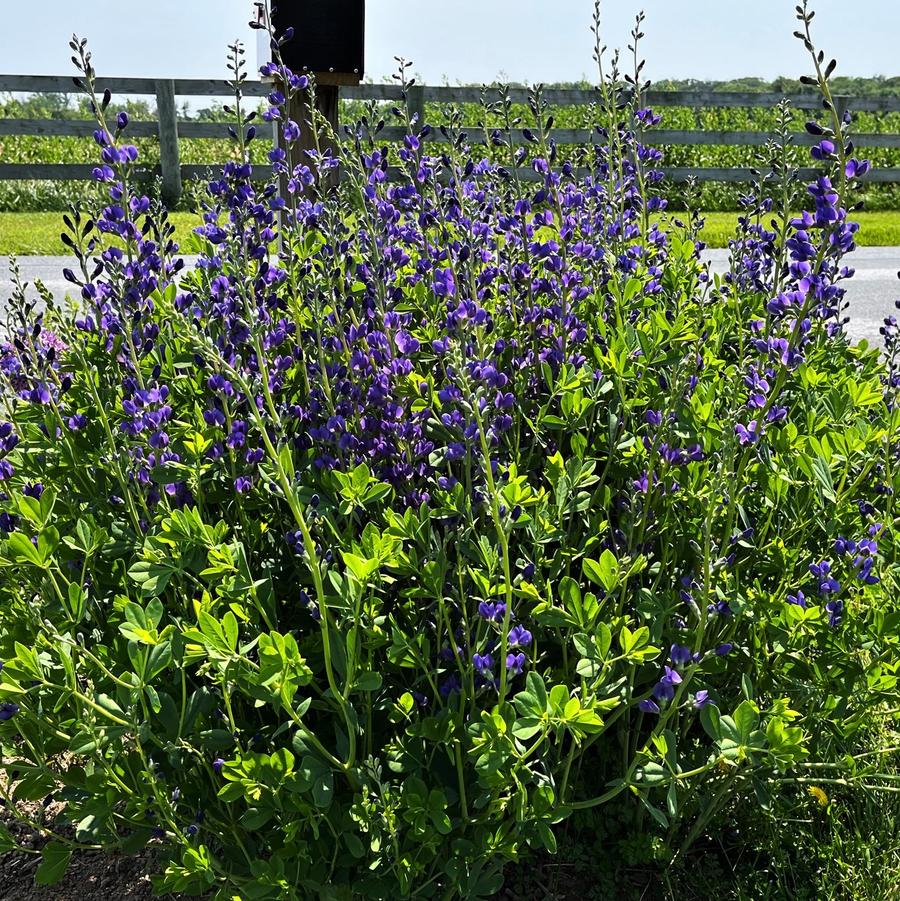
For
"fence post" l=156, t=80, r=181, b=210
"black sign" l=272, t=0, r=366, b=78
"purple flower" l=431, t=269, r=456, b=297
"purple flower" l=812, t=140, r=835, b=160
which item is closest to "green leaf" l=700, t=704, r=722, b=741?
"purple flower" l=431, t=269, r=456, b=297

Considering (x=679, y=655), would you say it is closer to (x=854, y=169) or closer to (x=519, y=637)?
(x=519, y=637)

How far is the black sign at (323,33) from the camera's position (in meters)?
4.18

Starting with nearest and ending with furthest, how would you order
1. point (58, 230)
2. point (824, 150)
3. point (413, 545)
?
point (824, 150)
point (413, 545)
point (58, 230)

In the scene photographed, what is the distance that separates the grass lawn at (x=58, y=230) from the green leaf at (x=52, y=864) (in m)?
9.05

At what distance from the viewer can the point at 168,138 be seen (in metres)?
13.0

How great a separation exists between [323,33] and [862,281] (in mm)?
8022

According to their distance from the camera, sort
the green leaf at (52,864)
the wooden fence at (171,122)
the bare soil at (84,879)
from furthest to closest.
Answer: the wooden fence at (171,122) < the bare soil at (84,879) < the green leaf at (52,864)

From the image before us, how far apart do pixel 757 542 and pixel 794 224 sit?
0.78 meters

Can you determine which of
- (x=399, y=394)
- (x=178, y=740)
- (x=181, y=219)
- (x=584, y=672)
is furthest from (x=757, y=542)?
(x=181, y=219)

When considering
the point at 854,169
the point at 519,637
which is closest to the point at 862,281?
the point at 854,169

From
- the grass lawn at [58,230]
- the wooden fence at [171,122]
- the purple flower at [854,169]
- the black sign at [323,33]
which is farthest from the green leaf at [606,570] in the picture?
the wooden fence at [171,122]

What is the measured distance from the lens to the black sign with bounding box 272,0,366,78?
4.18m

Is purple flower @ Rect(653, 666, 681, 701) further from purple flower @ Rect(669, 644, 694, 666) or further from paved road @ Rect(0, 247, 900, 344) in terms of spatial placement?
paved road @ Rect(0, 247, 900, 344)

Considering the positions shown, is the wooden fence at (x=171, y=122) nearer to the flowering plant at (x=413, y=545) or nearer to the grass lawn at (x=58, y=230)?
the grass lawn at (x=58, y=230)
